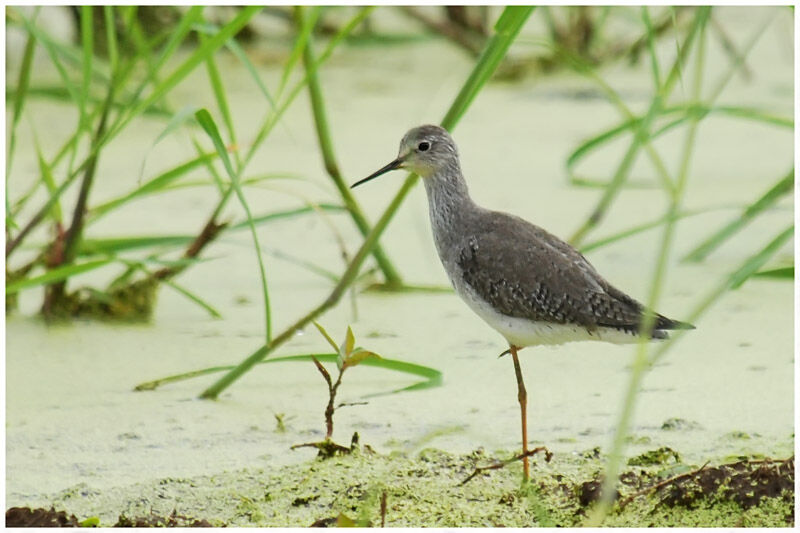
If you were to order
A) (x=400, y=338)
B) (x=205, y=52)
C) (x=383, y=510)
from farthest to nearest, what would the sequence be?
1. (x=400, y=338)
2. (x=205, y=52)
3. (x=383, y=510)

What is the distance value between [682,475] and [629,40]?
174 inches

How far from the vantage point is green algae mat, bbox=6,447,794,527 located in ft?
7.58

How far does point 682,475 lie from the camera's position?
2338 mm

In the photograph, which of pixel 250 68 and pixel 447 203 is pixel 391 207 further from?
pixel 250 68

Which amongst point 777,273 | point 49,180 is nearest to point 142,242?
point 49,180

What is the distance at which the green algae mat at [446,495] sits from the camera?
2311 millimetres

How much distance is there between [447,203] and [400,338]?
2.13 ft

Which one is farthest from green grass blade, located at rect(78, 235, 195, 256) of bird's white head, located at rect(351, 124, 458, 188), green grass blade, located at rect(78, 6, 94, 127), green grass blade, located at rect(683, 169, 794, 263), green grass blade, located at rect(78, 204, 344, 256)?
green grass blade, located at rect(683, 169, 794, 263)

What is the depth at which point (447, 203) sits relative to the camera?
2.89m

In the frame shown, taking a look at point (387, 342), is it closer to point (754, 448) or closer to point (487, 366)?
point (487, 366)

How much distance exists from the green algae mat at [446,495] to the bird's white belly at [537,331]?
0.78ft

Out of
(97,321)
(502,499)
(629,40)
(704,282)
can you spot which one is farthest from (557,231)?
(629,40)

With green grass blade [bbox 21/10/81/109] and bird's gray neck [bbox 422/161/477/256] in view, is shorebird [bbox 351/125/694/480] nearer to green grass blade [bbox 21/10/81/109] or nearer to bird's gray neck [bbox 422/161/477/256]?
bird's gray neck [bbox 422/161/477/256]

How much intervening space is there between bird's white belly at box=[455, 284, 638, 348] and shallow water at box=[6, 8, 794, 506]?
23 cm
